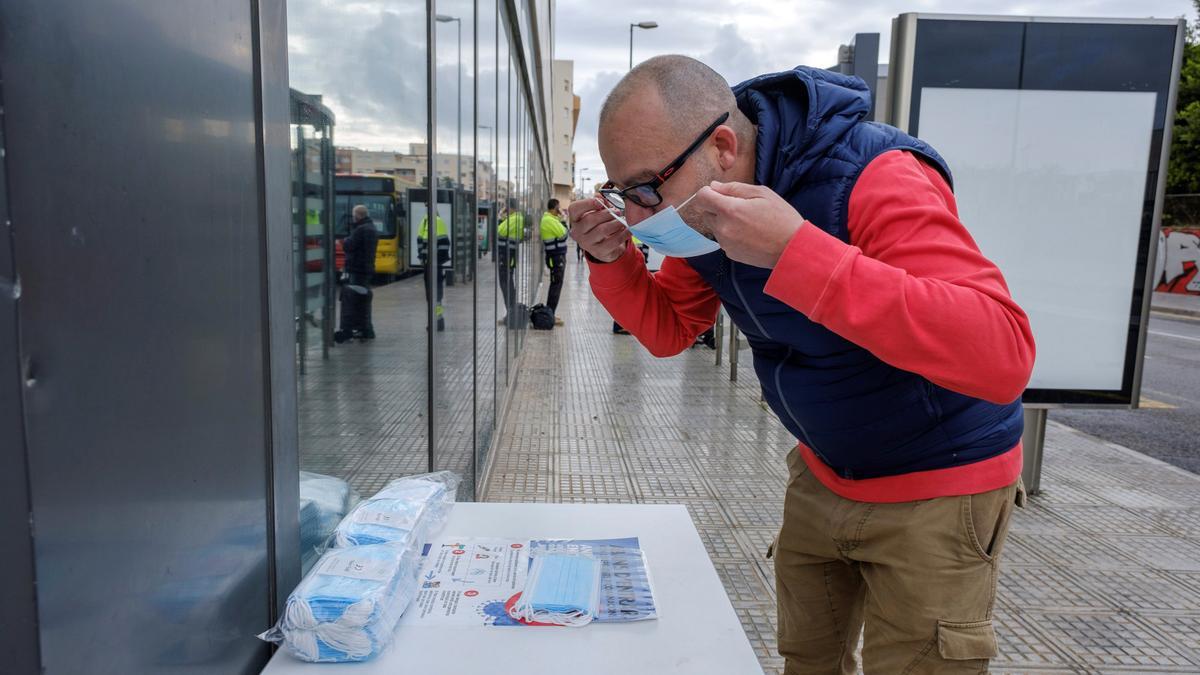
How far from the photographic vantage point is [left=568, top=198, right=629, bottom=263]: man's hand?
1.96 meters

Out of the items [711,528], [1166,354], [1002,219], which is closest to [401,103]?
[711,528]

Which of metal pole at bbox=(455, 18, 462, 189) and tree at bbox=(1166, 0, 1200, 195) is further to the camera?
tree at bbox=(1166, 0, 1200, 195)

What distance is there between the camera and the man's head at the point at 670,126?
1.67 m

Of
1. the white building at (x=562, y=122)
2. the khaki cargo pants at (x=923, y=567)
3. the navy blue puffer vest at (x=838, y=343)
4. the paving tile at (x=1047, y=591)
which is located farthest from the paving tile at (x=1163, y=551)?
the white building at (x=562, y=122)

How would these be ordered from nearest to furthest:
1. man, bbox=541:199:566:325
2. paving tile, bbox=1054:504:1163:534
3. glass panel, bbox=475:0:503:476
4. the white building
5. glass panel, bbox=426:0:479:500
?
glass panel, bbox=426:0:479:500
paving tile, bbox=1054:504:1163:534
glass panel, bbox=475:0:503:476
man, bbox=541:199:566:325
the white building

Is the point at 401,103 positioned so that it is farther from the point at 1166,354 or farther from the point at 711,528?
the point at 1166,354

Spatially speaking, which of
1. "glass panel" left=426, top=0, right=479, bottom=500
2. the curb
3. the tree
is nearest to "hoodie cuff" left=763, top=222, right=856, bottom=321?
"glass panel" left=426, top=0, right=479, bottom=500

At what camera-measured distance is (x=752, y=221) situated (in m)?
1.41

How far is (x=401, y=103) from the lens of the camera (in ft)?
8.05

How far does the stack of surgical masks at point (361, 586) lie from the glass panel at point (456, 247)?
1315 mm

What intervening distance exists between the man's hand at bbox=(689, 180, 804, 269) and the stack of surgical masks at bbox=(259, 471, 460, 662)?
2.70 ft

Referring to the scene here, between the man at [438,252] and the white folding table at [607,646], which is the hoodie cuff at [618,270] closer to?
the white folding table at [607,646]

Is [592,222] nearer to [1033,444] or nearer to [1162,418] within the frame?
[1033,444]

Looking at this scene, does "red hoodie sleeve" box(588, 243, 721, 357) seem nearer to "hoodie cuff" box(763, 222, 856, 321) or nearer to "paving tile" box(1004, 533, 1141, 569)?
"hoodie cuff" box(763, 222, 856, 321)
